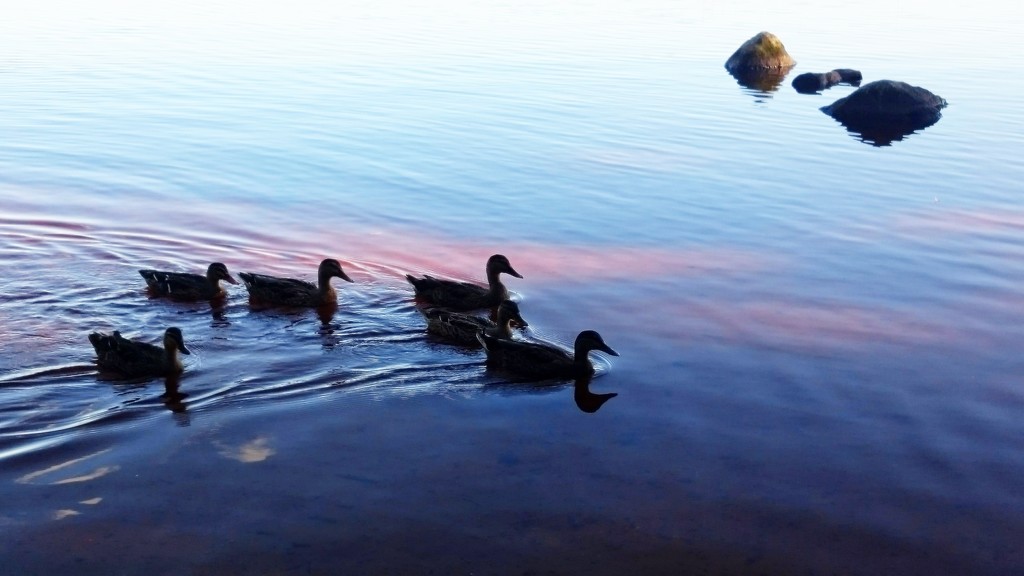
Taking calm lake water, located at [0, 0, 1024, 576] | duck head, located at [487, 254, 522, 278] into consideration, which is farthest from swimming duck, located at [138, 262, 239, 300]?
duck head, located at [487, 254, 522, 278]

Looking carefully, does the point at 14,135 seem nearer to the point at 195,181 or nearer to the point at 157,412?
the point at 195,181

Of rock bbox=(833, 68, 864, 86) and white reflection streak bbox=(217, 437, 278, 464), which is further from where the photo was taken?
rock bbox=(833, 68, 864, 86)

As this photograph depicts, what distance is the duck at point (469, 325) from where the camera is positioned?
11477mm

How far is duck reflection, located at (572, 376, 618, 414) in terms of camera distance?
10086 millimetres

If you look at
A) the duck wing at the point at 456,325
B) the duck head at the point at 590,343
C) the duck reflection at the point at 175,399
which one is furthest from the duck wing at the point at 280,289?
the duck head at the point at 590,343

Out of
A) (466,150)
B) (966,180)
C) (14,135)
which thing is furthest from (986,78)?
(14,135)

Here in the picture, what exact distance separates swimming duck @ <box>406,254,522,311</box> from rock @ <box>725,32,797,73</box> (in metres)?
20.6

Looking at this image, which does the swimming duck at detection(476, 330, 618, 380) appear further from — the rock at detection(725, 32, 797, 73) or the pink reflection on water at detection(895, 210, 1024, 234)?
the rock at detection(725, 32, 797, 73)

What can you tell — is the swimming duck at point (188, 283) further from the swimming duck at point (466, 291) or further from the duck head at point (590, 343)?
the duck head at point (590, 343)

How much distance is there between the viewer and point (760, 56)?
31.7 m

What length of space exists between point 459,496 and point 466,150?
13.3m

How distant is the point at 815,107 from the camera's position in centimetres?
2720

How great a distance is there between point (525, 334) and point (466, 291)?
4.17ft

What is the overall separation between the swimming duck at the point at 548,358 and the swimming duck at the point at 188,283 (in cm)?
368
